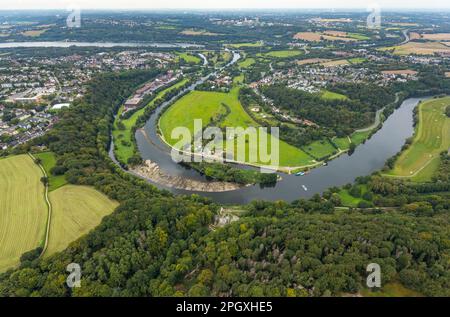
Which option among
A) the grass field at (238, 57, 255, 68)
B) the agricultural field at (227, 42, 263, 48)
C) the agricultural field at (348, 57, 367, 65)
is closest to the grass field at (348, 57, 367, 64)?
the agricultural field at (348, 57, 367, 65)

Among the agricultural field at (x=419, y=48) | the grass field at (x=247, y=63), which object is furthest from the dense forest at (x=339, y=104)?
the agricultural field at (x=419, y=48)

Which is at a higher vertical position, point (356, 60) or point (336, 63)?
point (356, 60)

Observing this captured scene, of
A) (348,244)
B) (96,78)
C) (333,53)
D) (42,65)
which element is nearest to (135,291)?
(348,244)

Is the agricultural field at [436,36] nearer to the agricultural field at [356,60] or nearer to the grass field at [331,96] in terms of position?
the agricultural field at [356,60]

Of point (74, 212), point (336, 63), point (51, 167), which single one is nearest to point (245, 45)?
point (336, 63)

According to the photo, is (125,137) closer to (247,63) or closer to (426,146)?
(426,146)

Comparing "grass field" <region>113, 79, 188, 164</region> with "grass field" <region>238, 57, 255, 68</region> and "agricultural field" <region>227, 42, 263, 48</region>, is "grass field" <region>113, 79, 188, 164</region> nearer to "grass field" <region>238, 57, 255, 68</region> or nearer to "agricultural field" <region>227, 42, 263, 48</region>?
"grass field" <region>238, 57, 255, 68</region>
